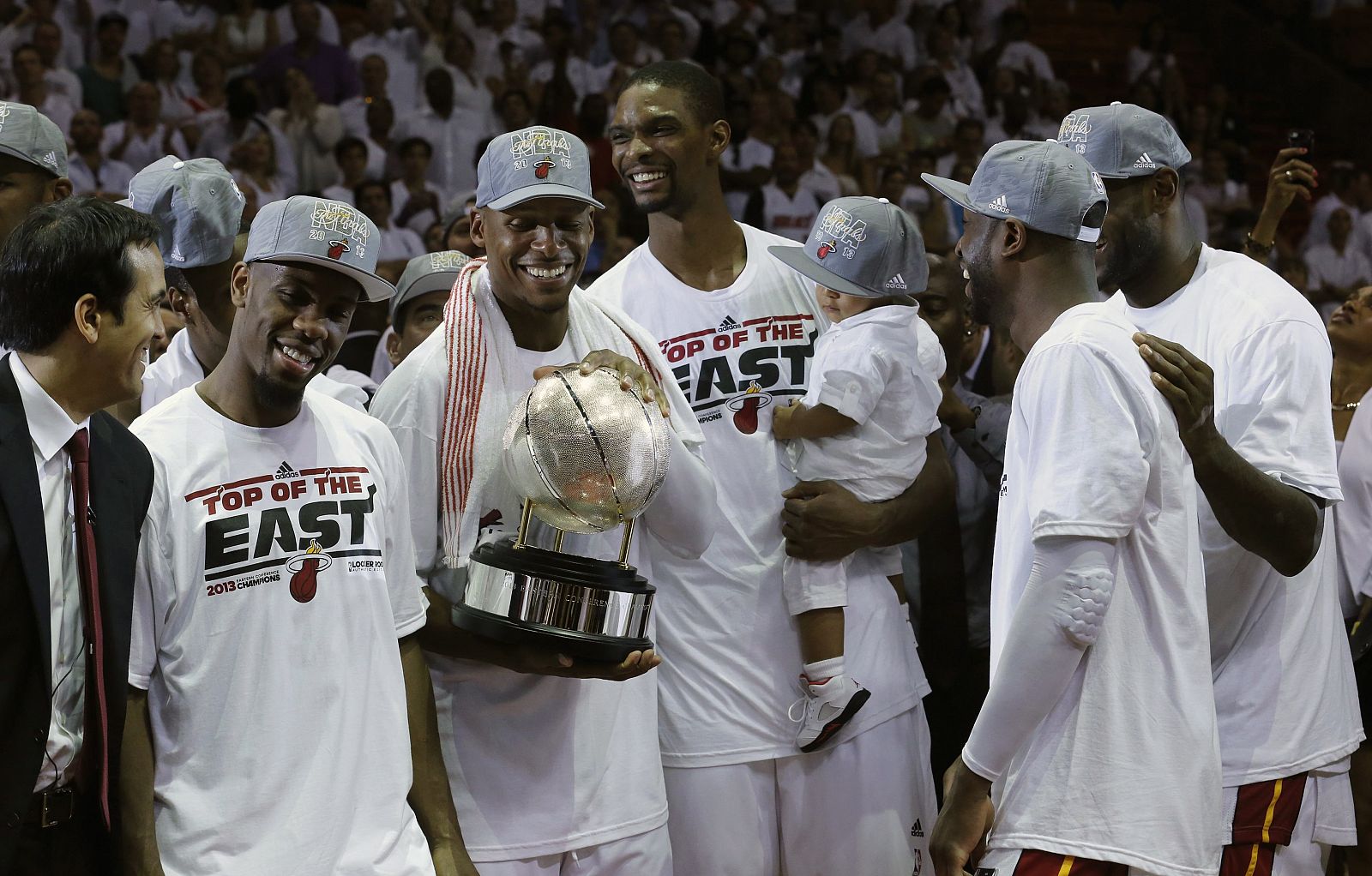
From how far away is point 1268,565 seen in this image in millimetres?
3531

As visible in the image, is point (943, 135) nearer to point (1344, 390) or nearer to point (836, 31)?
point (836, 31)

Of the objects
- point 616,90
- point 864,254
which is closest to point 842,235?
point 864,254

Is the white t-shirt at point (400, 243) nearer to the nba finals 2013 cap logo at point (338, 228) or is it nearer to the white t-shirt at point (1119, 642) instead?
the nba finals 2013 cap logo at point (338, 228)

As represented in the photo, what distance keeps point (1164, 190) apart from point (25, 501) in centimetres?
267

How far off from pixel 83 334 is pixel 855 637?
2.22 meters

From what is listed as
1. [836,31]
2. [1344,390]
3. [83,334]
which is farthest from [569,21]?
[83,334]

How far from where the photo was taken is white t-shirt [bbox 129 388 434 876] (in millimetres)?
2742

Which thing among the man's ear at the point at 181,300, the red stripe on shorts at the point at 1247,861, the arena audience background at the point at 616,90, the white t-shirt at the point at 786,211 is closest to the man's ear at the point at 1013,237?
the red stripe on shorts at the point at 1247,861

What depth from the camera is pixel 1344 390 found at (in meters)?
5.30

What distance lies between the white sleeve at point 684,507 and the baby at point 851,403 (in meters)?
0.46

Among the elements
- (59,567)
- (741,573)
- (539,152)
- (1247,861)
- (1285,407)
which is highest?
(539,152)

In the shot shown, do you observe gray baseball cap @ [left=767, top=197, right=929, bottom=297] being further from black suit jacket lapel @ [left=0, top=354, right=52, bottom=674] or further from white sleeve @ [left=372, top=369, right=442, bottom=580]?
black suit jacket lapel @ [left=0, top=354, right=52, bottom=674]

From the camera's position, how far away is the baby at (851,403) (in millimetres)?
3945

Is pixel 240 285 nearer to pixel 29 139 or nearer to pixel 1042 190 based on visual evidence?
pixel 29 139
